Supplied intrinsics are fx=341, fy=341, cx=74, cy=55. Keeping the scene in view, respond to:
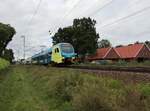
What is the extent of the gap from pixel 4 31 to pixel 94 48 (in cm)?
2489

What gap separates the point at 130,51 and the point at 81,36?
1356 centimetres

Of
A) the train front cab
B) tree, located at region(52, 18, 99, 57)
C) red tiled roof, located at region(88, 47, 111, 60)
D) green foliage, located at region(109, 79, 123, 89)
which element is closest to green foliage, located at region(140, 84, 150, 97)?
green foliage, located at region(109, 79, 123, 89)

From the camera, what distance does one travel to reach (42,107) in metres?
13.8

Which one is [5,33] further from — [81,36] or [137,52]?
[137,52]

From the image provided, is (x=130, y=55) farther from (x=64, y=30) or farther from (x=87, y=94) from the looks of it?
(x=87, y=94)

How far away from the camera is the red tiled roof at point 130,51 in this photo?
3340 inches

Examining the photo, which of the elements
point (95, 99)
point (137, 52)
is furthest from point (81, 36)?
point (95, 99)

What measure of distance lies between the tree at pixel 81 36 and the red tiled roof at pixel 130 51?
27.1ft

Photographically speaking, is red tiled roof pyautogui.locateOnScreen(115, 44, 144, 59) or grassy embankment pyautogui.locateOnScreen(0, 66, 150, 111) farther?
red tiled roof pyautogui.locateOnScreen(115, 44, 144, 59)

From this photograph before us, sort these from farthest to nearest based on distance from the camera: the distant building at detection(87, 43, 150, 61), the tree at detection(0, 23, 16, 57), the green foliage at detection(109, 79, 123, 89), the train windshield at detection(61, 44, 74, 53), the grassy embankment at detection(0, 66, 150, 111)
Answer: the distant building at detection(87, 43, 150, 61) < the tree at detection(0, 23, 16, 57) < the train windshield at detection(61, 44, 74, 53) < the green foliage at detection(109, 79, 123, 89) < the grassy embankment at detection(0, 66, 150, 111)

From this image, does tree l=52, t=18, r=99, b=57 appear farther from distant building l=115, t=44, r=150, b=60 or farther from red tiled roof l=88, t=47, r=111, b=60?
distant building l=115, t=44, r=150, b=60

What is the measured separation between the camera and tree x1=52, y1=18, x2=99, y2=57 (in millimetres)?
84812

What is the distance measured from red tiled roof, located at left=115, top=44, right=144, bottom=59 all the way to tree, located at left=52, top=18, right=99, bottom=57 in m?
8.27

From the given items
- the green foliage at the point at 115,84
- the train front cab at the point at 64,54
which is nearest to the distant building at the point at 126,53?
the train front cab at the point at 64,54
